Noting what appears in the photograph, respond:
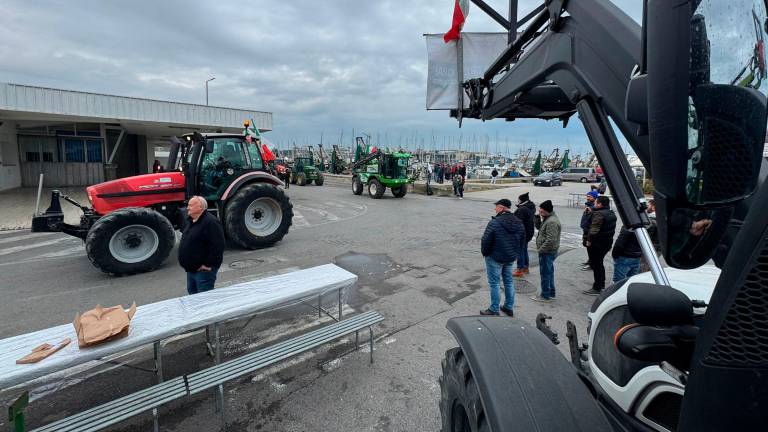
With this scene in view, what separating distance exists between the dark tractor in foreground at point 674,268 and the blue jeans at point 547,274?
3404 mm

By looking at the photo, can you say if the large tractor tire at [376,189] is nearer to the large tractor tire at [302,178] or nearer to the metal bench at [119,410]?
the large tractor tire at [302,178]

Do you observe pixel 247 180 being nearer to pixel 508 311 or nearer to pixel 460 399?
pixel 508 311

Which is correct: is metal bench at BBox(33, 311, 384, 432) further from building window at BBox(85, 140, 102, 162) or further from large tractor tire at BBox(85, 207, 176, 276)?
building window at BBox(85, 140, 102, 162)

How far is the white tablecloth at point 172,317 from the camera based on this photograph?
2451mm

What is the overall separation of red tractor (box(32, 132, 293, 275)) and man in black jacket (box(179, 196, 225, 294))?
284 centimetres

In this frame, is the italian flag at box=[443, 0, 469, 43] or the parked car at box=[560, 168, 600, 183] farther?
the parked car at box=[560, 168, 600, 183]

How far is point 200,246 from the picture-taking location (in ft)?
14.0

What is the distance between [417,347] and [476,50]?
3541mm

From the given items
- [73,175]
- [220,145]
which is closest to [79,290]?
[220,145]

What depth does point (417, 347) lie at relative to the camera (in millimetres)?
4055

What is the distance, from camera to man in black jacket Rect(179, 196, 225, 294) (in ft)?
13.9

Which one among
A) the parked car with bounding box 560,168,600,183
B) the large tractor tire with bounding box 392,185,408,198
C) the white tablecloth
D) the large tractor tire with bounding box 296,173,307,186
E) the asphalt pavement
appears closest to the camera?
the white tablecloth

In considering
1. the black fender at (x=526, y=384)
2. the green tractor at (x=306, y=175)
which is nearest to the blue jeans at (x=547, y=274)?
the black fender at (x=526, y=384)

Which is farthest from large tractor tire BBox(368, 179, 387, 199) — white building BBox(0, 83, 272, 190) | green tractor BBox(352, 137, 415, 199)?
white building BBox(0, 83, 272, 190)
